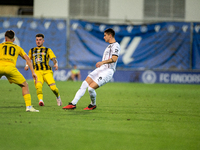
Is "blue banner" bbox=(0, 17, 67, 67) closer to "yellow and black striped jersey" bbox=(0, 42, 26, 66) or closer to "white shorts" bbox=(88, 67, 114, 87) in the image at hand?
"white shorts" bbox=(88, 67, 114, 87)

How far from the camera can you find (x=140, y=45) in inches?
860

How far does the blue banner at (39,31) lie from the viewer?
70.0 feet

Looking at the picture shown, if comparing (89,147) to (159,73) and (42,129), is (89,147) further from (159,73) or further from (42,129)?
(159,73)

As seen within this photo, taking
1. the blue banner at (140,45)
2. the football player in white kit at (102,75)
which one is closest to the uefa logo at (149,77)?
the blue banner at (140,45)

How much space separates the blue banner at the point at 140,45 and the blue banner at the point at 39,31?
661mm

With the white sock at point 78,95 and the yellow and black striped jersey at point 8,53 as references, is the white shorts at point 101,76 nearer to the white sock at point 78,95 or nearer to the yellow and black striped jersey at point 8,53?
the white sock at point 78,95

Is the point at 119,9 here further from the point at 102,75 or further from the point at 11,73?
the point at 11,73

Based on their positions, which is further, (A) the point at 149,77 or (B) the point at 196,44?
(B) the point at 196,44

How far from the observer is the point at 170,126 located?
19.0ft

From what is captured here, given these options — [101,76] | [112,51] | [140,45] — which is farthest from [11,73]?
[140,45]

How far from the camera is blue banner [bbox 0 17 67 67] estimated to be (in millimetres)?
21344

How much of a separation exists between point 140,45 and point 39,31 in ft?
22.3

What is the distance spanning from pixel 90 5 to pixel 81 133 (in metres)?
24.3

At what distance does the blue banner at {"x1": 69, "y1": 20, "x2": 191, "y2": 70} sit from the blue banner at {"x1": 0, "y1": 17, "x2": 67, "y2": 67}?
26.0 inches
